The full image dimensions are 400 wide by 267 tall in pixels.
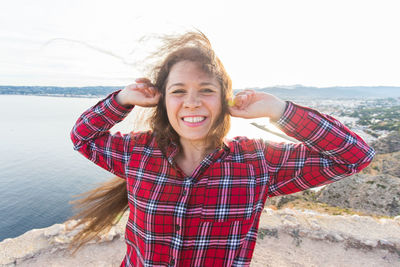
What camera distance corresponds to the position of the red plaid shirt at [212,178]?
1353mm

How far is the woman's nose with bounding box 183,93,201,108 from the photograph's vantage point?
4.51 ft

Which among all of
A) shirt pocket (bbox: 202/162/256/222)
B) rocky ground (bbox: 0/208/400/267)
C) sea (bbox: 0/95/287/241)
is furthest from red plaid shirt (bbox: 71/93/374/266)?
sea (bbox: 0/95/287/241)

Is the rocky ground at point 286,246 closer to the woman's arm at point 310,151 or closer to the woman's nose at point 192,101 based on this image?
the woman's arm at point 310,151

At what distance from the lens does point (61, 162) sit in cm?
2180

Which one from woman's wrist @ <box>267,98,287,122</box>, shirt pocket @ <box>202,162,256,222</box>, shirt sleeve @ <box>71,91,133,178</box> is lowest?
shirt pocket @ <box>202,162,256,222</box>

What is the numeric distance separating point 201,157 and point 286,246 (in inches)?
191

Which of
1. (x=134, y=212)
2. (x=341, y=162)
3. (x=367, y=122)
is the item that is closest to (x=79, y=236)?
(x=134, y=212)

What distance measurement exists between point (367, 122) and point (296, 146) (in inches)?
2590

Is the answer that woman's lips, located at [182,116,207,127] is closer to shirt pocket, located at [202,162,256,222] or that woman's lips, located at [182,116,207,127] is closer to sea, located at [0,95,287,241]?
shirt pocket, located at [202,162,256,222]

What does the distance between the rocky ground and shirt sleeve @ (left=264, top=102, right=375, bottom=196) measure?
4012 mm

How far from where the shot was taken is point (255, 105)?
159 centimetres

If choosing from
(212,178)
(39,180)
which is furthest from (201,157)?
(39,180)

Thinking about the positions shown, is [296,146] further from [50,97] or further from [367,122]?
[50,97]

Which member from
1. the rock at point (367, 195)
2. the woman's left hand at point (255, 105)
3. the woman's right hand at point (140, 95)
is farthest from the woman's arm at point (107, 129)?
the rock at point (367, 195)
